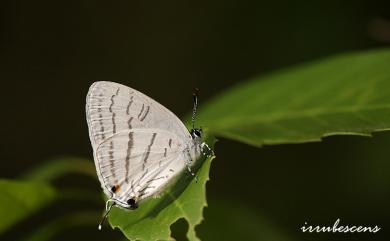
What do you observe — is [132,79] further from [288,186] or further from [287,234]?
[287,234]

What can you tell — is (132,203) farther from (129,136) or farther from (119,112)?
(119,112)

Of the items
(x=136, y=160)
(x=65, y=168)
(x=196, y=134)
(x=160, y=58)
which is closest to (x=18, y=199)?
(x=136, y=160)

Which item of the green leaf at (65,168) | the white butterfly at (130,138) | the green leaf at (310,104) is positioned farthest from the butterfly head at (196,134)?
the green leaf at (65,168)

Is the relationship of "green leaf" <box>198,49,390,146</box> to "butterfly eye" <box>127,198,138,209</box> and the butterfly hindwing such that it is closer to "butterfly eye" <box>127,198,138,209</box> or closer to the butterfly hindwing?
the butterfly hindwing

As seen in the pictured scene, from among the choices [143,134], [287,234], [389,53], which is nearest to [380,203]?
[287,234]

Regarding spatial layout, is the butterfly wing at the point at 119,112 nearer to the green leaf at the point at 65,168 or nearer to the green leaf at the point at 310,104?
the green leaf at the point at 310,104

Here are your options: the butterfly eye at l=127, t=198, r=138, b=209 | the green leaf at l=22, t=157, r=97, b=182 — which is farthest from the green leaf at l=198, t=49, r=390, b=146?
the green leaf at l=22, t=157, r=97, b=182
